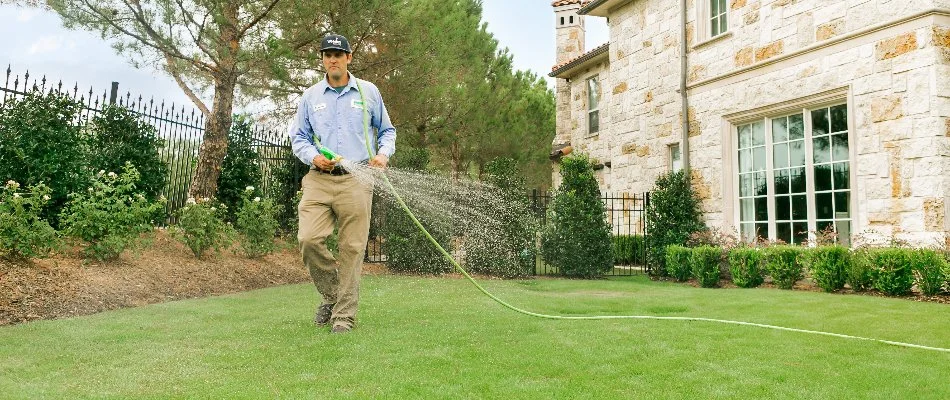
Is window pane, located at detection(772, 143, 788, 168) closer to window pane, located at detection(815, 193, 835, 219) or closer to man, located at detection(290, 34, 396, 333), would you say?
window pane, located at detection(815, 193, 835, 219)

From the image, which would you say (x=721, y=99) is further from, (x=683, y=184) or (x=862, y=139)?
(x=862, y=139)

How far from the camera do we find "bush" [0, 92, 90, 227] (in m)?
6.77

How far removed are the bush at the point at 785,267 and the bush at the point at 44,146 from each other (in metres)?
8.08

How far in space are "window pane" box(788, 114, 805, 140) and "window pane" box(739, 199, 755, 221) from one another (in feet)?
3.76

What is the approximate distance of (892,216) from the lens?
299 inches

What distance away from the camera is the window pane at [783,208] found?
29.3 feet

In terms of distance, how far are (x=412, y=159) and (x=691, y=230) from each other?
4.53 meters

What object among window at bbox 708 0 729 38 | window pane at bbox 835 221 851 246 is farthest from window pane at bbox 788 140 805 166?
window at bbox 708 0 729 38

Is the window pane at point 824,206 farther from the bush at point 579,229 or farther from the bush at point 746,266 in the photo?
the bush at point 579,229

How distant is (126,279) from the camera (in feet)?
20.8

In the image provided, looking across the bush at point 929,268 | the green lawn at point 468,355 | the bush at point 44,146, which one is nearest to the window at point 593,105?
the bush at point 929,268

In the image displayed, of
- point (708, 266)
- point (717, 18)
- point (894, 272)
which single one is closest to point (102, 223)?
point (708, 266)

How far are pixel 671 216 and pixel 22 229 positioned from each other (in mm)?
8314

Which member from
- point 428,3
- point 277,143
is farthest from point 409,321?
point 428,3
